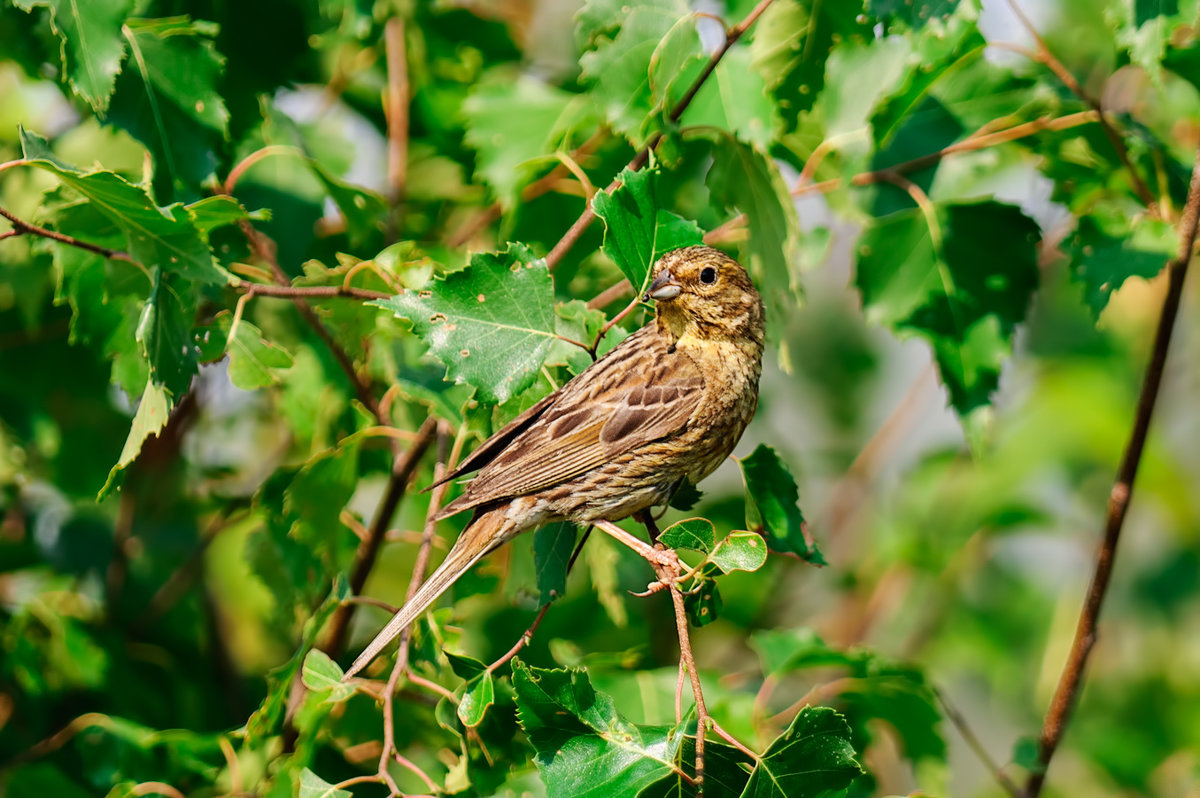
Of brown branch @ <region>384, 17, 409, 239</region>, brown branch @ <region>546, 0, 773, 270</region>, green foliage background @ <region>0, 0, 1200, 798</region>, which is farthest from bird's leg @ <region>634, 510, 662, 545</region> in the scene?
brown branch @ <region>384, 17, 409, 239</region>

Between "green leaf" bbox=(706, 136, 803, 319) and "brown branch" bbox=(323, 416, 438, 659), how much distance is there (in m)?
0.99

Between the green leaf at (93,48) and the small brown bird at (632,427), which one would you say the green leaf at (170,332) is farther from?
the small brown bird at (632,427)

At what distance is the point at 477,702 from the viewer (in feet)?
7.70

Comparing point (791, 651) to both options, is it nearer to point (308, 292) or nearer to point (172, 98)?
point (308, 292)

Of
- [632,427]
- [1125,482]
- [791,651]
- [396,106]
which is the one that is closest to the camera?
[632,427]

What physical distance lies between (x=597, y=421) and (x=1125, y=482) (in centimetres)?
141

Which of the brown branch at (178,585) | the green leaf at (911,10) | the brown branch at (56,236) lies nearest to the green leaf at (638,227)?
the green leaf at (911,10)

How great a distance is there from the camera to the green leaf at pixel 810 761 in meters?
2.11

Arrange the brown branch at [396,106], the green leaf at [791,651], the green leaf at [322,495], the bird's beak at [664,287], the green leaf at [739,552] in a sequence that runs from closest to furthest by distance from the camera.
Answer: the green leaf at [739,552]
the bird's beak at [664,287]
the green leaf at [322,495]
the green leaf at [791,651]
the brown branch at [396,106]

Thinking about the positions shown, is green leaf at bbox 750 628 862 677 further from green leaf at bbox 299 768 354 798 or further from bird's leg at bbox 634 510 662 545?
green leaf at bbox 299 768 354 798

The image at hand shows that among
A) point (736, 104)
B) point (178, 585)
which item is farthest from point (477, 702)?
point (178, 585)

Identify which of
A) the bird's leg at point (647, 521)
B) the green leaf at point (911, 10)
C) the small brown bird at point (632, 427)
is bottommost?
the bird's leg at point (647, 521)

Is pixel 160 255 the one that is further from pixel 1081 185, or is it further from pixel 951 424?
pixel 951 424

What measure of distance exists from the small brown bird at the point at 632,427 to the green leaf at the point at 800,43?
539 millimetres
